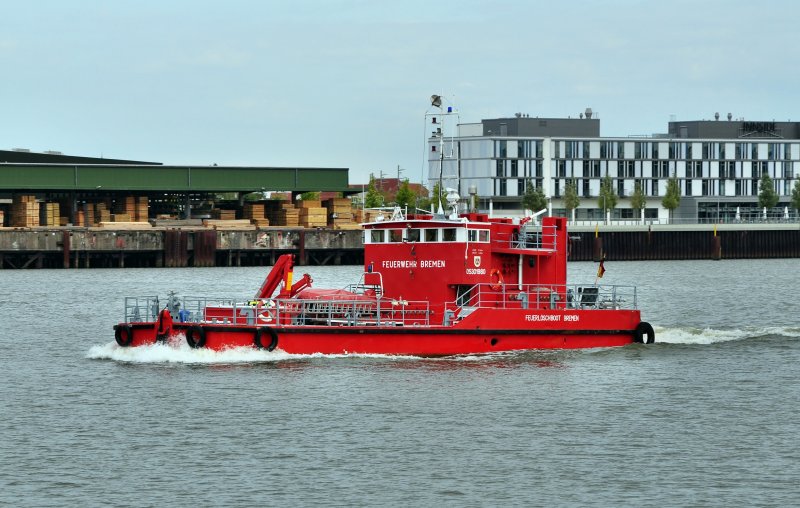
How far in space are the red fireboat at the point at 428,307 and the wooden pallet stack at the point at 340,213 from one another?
62.3 metres

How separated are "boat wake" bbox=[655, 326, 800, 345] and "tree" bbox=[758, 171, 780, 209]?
89534 mm

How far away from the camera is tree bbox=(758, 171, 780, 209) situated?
135 meters

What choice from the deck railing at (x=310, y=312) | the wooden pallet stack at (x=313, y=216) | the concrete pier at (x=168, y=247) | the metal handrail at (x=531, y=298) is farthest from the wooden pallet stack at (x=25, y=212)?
the metal handrail at (x=531, y=298)

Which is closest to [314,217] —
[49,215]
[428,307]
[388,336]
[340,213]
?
[340,213]

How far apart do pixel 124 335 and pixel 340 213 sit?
66.2 metres

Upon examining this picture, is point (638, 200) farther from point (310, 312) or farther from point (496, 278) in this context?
point (310, 312)

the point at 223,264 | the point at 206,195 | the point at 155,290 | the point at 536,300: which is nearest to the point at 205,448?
the point at 536,300

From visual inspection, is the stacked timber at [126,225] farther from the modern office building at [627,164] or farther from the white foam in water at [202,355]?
the white foam in water at [202,355]

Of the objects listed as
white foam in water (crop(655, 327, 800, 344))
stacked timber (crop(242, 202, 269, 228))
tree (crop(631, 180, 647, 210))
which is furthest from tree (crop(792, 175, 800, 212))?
white foam in water (crop(655, 327, 800, 344))

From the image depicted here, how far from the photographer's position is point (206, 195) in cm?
10925

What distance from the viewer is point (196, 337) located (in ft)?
119

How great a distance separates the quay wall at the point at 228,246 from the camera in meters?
90.3

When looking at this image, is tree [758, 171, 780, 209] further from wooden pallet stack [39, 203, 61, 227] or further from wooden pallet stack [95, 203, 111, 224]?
wooden pallet stack [39, 203, 61, 227]

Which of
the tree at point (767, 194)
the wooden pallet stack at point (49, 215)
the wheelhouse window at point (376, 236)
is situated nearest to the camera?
the wheelhouse window at point (376, 236)
